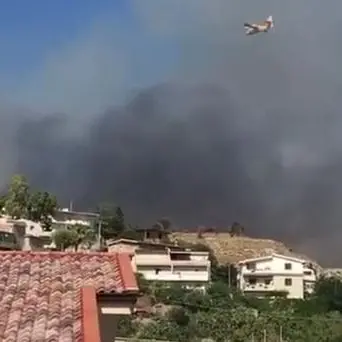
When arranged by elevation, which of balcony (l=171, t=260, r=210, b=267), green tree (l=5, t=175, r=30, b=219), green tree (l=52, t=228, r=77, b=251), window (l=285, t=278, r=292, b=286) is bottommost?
window (l=285, t=278, r=292, b=286)

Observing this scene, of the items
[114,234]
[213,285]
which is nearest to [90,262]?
[213,285]

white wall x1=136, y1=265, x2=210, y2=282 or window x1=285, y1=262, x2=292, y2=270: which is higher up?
window x1=285, y1=262, x2=292, y2=270

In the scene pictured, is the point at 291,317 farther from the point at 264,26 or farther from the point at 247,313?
the point at 264,26

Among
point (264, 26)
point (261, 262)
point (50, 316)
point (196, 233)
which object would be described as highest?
point (196, 233)

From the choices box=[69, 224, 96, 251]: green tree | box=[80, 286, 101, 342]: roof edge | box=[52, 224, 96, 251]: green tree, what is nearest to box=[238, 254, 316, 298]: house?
box=[69, 224, 96, 251]: green tree

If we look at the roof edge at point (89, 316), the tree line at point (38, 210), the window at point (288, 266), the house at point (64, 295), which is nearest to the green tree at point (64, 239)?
the tree line at point (38, 210)

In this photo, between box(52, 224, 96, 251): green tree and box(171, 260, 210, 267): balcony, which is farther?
box(171, 260, 210, 267): balcony

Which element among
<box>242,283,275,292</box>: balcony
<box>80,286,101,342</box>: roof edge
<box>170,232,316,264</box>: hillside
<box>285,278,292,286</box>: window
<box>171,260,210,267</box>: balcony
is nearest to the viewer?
<box>80,286,101,342</box>: roof edge

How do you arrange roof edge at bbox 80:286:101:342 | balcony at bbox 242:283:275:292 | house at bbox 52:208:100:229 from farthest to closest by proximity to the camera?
house at bbox 52:208:100:229 → balcony at bbox 242:283:275:292 → roof edge at bbox 80:286:101:342

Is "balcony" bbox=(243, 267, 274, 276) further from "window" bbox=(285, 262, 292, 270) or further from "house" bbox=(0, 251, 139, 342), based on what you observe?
"house" bbox=(0, 251, 139, 342)
